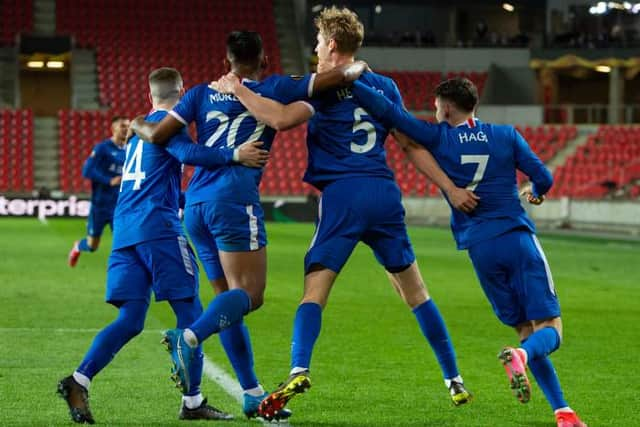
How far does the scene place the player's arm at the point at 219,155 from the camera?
648 centimetres

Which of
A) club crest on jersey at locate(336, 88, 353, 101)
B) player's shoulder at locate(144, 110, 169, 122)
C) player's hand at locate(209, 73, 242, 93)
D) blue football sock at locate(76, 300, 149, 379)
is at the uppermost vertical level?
player's hand at locate(209, 73, 242, 93)

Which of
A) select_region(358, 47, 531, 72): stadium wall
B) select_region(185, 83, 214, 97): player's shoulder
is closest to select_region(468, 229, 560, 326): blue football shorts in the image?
select_region(185, 83, 214, 97): player's shoulder

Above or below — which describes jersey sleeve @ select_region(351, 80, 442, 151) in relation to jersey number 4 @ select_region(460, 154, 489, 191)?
above

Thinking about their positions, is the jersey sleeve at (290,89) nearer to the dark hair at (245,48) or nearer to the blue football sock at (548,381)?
the dark hair at (245,48)

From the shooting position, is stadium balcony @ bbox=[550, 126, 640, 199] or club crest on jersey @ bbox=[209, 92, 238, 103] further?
stadium balcony @ bbox=[550, 126, 640, 199]

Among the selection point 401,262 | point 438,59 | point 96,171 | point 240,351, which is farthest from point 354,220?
point 438,59

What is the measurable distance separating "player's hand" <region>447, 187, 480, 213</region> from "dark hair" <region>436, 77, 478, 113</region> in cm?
47

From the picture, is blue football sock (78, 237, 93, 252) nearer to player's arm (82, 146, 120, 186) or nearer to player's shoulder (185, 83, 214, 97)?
player's arm (82, 146, 120, 186)

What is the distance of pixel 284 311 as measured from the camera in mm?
12305

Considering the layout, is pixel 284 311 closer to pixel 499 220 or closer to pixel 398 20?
pixel 499 220

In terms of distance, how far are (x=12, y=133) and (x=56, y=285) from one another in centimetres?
2318

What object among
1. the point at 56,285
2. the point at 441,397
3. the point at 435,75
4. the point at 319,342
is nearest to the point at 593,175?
the point at 435,75

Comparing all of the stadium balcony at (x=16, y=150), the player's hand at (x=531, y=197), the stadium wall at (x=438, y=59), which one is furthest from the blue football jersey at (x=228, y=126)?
the stadium wall at (x=438, y=59)

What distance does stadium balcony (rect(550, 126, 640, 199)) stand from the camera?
3309 centimetres
